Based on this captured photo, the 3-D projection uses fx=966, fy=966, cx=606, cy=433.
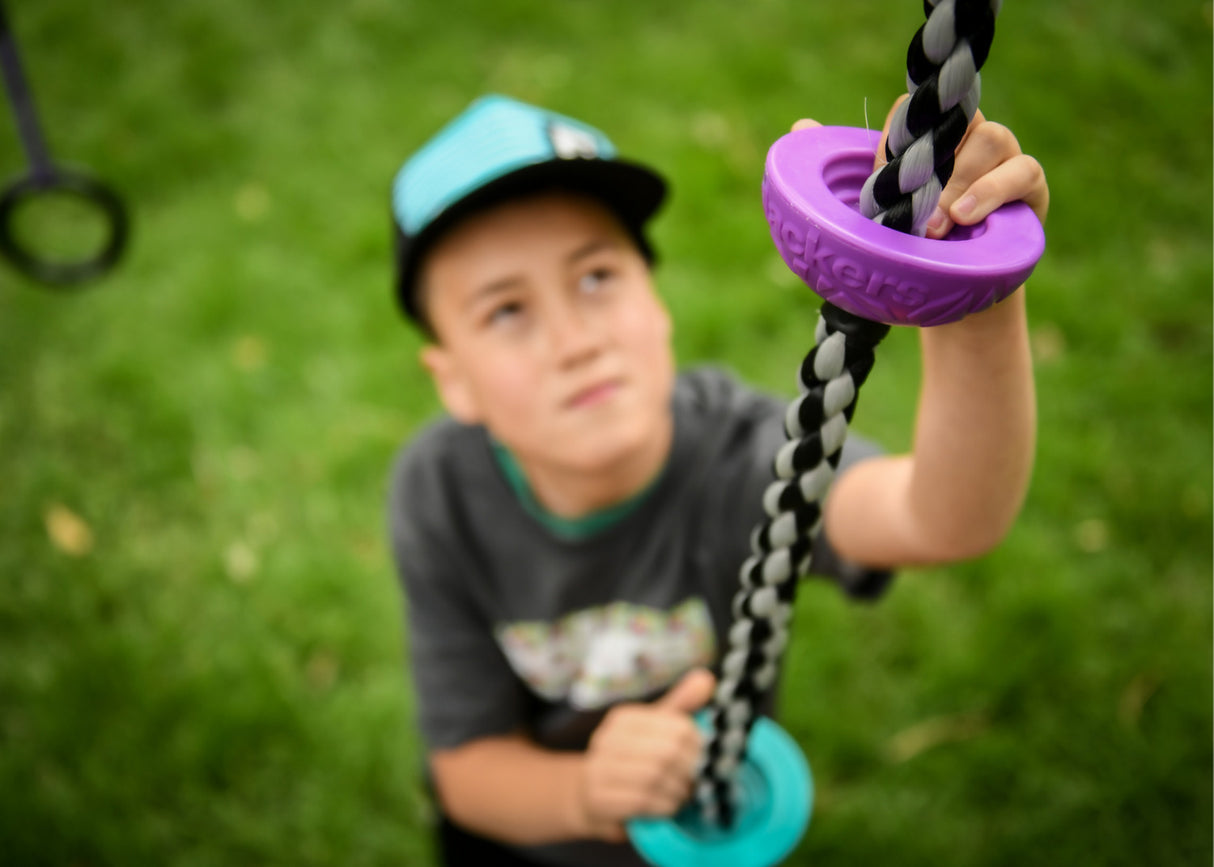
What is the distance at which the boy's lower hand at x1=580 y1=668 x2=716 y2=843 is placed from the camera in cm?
109

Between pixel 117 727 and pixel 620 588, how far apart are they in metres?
1.35

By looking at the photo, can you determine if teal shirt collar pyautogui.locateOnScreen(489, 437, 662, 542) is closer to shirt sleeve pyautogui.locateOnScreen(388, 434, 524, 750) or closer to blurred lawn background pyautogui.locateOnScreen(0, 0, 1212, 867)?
shirt sleeve pyautogui.locateOnScreen(388, 434, 524, 750)

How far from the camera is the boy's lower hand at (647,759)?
3.58 feet

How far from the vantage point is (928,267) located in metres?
0.50

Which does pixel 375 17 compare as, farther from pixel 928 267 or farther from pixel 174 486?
pixel 928 267

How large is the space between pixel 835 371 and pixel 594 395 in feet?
2.05

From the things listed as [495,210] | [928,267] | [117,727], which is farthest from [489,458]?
[117,727]

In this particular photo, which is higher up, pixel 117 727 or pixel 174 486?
pixel 174 486

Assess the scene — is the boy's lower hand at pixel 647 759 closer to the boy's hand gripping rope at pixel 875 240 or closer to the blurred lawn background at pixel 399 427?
the boy's hand gripping rope at pixel 875 240

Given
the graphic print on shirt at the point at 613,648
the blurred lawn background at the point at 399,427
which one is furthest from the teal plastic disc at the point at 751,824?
the blurred lawn background at the point at 399,427

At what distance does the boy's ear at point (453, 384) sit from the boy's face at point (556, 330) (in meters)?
0.06

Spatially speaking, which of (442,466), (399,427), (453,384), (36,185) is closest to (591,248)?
(453,384)

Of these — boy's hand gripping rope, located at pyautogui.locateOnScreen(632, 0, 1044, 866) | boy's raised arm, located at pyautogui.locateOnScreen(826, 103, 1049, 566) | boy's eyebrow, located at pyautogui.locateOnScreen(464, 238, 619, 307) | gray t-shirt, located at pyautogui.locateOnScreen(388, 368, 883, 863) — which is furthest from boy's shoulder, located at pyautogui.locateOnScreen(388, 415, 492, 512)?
boy's hand gripping rope, located at pyautogui.locateOnScreen(632, 0, 1044, 866)

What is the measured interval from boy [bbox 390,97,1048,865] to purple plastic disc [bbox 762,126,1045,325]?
40cm
